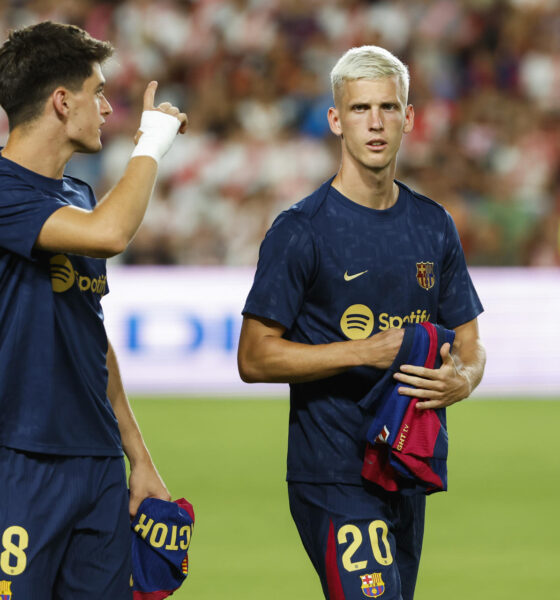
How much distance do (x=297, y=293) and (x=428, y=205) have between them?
64cm

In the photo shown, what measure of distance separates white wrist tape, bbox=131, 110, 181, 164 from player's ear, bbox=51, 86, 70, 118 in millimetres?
224

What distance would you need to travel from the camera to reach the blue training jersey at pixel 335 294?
3.76 meters

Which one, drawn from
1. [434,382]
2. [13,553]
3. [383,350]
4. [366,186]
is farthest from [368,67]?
[13,553]

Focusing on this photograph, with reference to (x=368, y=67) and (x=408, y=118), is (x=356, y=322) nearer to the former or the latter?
(x=408, y=118)

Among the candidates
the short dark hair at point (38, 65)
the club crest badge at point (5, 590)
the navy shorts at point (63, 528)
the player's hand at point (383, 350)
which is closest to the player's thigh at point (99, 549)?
the navy shorts at point (63, 528)

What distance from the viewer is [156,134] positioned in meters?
3.44

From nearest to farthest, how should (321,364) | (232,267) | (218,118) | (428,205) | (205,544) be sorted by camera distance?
1. (321,364)
2. (428,205)
3. (205,544)
4. (232,267)
5. (218,118)

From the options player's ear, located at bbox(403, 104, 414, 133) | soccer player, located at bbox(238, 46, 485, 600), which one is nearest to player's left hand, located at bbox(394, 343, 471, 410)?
soccer player, located at bbox(238, 46, 485, 600)

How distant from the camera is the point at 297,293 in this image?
12.3 ft

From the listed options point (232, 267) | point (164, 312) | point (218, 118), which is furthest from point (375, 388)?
point (218, 118)

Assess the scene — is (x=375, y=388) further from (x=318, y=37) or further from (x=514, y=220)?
(x=318, y=37)

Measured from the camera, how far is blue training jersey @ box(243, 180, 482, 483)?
3.76m

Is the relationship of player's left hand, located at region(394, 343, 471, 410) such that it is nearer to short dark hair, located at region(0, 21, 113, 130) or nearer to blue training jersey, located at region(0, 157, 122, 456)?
blue training jersey, located at region(0, 157, 122, 456)

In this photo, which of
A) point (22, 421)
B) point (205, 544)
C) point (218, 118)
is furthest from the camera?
point (218, 118)
